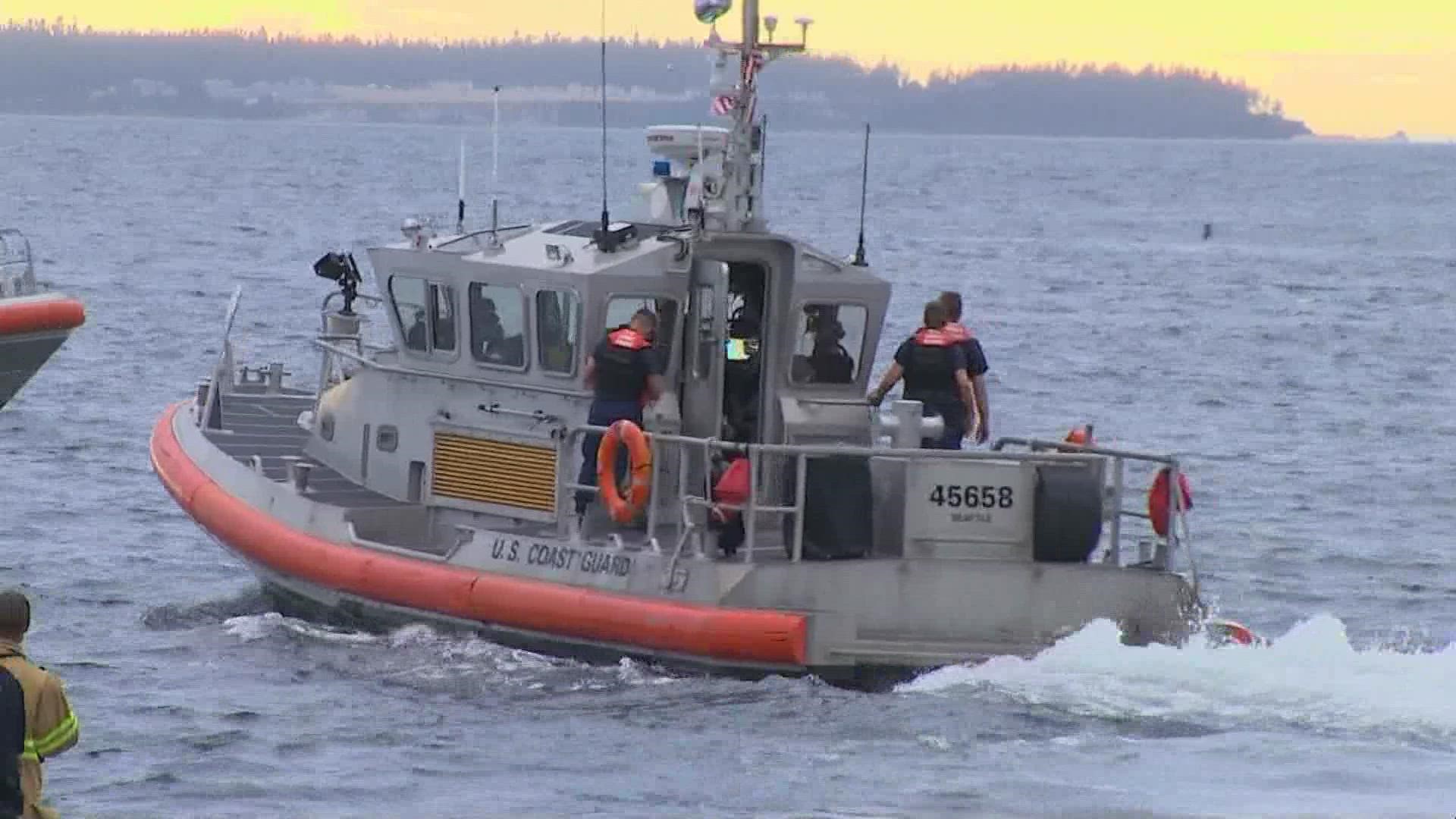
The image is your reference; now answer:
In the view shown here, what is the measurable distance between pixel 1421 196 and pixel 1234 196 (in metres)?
11.2

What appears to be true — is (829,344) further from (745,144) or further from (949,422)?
(745,144)

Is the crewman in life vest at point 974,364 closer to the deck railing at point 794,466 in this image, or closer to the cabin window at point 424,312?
the deck railing at point 794,466

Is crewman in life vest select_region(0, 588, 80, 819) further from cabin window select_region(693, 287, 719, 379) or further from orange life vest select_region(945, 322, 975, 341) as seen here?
orange life vest select_region(945, 322, 975, 341)

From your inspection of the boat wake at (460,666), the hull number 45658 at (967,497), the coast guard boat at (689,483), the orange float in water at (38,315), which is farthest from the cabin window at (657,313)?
the orange float in water at (38,315)

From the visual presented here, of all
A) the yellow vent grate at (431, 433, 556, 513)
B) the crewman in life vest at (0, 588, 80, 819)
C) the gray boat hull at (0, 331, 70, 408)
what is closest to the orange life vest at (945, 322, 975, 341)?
the yellow vent grate at (431, 433, 556, 513)

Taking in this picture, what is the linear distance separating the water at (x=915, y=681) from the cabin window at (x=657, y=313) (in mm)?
1852

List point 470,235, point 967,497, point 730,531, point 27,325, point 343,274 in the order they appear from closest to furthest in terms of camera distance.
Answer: point 967,497 < point 730,531 < point 470,235 < point 343,274 < point 27,325

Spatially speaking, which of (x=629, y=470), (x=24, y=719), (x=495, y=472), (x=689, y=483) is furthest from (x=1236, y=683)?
(x=24, y=719)

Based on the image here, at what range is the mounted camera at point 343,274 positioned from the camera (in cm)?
1920

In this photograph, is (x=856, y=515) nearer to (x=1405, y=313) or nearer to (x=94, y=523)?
(x=94, y=523)

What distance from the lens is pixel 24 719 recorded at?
934cm

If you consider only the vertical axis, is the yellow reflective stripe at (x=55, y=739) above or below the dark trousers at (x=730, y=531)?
above

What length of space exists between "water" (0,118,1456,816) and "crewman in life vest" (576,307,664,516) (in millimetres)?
1287

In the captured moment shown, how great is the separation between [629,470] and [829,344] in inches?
60.9
